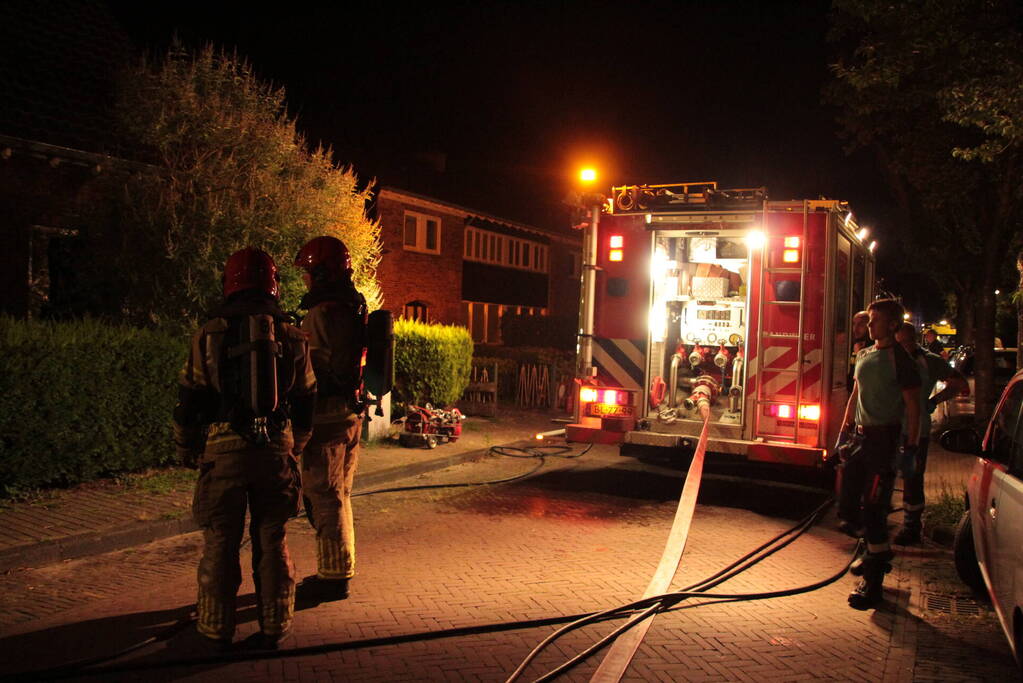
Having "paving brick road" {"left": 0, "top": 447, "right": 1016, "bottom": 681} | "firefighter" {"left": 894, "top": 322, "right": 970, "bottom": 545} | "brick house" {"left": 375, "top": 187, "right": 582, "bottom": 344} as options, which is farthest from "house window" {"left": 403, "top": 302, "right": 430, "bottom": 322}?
"firefighter" {"left": 894, "top": 322, "right": 970, "bottom": 545}

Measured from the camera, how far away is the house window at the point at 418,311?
25859 millimetres

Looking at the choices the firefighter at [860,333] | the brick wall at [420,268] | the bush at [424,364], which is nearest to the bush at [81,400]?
the bush at [424,364]

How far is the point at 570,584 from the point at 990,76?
8119mm

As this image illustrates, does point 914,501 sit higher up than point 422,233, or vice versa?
point 422,233

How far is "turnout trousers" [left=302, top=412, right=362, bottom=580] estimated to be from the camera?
Answer: 5020 millimetres

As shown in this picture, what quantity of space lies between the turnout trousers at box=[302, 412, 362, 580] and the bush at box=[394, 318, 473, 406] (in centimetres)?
800

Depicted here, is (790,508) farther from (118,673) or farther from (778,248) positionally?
(118,673)

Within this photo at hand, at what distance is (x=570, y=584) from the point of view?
5.72 m

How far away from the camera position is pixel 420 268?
26.1 metres

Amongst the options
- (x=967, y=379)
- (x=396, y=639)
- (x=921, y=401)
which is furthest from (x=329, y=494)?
(x=967, y=379)

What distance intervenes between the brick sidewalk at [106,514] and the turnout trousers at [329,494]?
2323 millimetres

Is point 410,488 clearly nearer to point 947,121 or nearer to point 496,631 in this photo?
point 496,631

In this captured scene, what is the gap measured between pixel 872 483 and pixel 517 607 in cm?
248

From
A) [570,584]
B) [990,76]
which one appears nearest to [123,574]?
[570,584]
